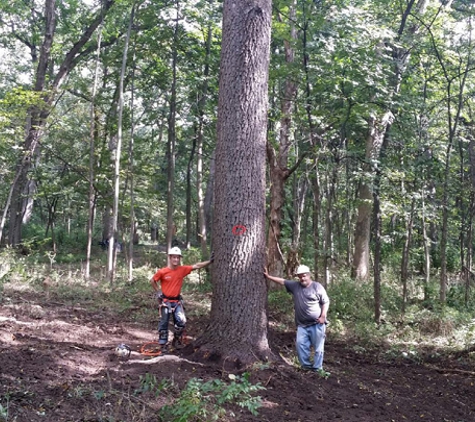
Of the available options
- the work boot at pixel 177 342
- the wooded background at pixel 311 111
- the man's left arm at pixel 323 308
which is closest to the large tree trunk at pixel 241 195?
the wooded background at pixel 311 111

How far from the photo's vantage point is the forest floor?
14.6 ft

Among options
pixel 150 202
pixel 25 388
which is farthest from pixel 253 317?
pixel 150 202

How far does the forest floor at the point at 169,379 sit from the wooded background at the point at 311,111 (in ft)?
6.48

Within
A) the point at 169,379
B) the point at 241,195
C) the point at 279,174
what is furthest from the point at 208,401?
the point at 279,174

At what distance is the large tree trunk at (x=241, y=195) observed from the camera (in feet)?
20.4

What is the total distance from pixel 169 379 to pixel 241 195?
2.50 meters

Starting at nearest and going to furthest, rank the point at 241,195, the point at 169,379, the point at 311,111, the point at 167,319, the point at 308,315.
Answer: the point at 169,379
the point at 241,195
the point at 308,315
the point at 167,319
the point at 311,111

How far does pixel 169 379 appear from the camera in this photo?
5191 mm

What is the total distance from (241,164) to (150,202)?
15.8 metres

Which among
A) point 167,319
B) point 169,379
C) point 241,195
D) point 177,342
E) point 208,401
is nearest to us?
point 208,401

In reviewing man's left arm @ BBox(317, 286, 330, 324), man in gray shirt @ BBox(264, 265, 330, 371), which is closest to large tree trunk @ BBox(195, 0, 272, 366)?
man in gray shirt @ BBox(264, 265, 330, 371)

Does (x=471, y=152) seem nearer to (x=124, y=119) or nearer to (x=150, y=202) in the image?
(x=124, y=119)

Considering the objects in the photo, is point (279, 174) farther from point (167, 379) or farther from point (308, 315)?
point (167, 379)

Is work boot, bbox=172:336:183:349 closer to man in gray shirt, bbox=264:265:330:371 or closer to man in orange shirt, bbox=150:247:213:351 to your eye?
man in orange shirt, bbox=150:247:213:351
